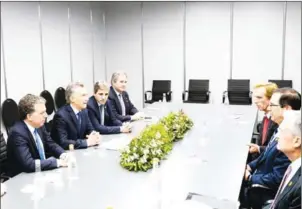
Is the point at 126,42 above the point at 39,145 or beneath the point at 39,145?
above

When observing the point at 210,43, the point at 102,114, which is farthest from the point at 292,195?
the point at 210,43

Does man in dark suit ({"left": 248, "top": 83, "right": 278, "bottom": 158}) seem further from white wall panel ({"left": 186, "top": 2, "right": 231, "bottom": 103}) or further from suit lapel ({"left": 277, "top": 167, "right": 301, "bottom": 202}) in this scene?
white wall panel ({"left": 186, "top": 2, "right": 231, "bottom": 103})

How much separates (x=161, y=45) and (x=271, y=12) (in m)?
2.69

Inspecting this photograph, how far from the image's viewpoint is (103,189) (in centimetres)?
270

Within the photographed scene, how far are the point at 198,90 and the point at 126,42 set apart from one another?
7.59 feet

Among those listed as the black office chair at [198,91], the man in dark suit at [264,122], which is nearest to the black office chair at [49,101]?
the black office chair at [198,91]

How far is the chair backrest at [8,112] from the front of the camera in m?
5.88

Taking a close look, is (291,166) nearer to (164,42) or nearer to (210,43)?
(210,43)

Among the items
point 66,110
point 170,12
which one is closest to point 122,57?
point 170,12

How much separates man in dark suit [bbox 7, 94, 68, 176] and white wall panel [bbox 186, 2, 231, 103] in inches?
251

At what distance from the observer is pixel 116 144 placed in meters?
3.96

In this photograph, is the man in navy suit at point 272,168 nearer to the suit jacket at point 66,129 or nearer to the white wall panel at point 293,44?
the suit jacket at point 66,129

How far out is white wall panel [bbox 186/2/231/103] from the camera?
903cm

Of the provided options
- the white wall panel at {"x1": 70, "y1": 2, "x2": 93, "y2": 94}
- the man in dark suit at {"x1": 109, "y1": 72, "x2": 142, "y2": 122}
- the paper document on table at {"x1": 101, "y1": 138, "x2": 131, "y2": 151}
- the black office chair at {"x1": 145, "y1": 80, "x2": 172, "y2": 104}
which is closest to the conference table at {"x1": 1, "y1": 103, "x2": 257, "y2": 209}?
the paper document on table at {"x1": 101, "y1": 138, "x2": 131, "y2": 151}
